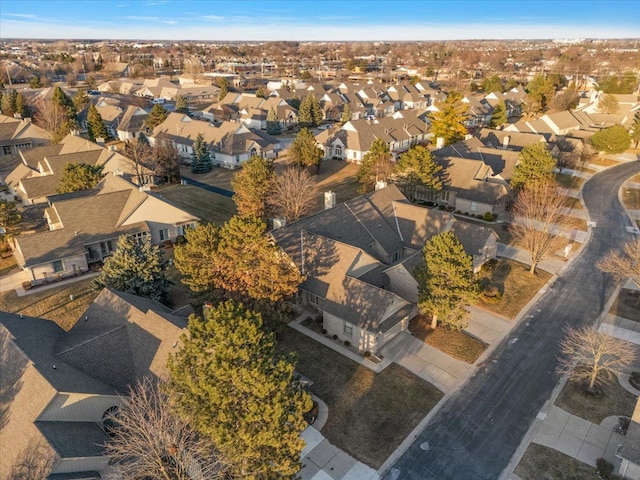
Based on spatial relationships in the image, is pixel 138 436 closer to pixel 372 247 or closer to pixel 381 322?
pixel 381 322

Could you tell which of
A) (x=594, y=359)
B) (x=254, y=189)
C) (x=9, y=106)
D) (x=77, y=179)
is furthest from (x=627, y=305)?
(x=9, y=106)

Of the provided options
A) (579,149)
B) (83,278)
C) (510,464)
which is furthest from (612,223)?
(83,278)

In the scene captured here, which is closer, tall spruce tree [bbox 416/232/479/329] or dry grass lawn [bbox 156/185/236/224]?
tall spruce tree [bbox 416/232/479/329]

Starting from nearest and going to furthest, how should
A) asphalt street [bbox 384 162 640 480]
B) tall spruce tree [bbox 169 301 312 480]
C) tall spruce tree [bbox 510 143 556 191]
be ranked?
tall spruce tree [bbox 169 301 312 480] → asphalt street [bbox 384 162 640 480] → tall spruce tree [bbox 510 143 556 191]

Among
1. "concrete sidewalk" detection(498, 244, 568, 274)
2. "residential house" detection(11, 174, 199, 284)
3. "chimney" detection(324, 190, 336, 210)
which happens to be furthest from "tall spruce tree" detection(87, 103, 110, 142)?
"concrete sidewalk" detection(498, 244, 568, 274)

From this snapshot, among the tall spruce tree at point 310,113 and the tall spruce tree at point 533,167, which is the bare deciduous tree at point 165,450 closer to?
the tall spruce tree at point 533,167

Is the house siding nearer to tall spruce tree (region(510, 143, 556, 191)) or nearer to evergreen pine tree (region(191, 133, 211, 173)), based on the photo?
evergreen pine tree (region(191, 133, 211, 173))
